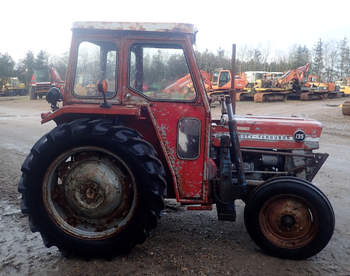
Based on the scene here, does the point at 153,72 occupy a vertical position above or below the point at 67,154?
above

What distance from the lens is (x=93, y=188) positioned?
340 centimetres

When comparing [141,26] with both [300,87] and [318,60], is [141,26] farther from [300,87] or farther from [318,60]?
[318,60]

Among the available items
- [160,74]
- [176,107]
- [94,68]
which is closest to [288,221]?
[176,107]

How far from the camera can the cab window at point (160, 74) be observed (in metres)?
3.48

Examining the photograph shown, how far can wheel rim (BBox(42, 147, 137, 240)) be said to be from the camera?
11.0 ft

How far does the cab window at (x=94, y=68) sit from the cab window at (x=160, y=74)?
0.21m

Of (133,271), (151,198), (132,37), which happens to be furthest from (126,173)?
(132,37)

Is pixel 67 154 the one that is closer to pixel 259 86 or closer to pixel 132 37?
pixel 132 37

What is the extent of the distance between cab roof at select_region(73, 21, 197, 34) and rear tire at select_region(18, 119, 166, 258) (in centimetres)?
96

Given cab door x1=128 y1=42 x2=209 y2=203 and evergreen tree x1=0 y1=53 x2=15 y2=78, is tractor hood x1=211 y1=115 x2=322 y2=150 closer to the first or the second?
cab door x1=128 y1=42 x2=209 y2=203

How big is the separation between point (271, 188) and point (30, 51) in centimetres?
5296

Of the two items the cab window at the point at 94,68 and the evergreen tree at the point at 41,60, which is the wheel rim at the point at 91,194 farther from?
the evergreen tree at the point at 41,60

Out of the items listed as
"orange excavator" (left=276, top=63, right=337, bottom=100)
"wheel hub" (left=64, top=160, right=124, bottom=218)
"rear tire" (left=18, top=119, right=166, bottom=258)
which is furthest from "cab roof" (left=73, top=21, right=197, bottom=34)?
"orange excavator" (left=276, top=63, right=337, bottom=100)

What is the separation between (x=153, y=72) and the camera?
3549 millimetres
